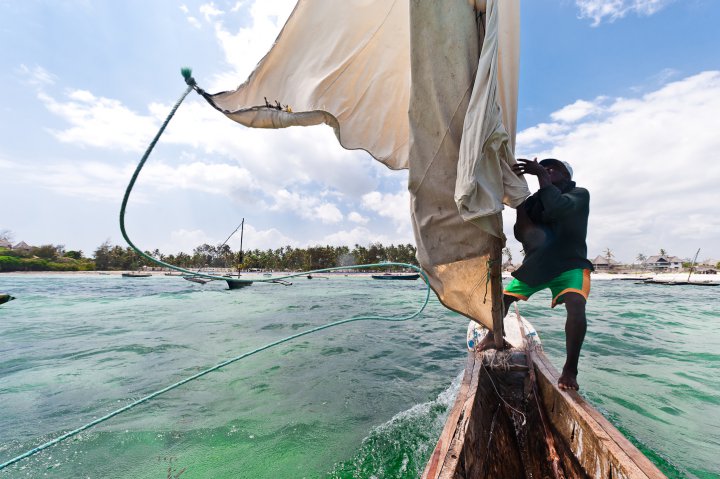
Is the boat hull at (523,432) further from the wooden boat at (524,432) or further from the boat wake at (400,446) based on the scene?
the boat wake at (400,446)

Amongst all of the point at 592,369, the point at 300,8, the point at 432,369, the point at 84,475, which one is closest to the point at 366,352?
the point at 432,369

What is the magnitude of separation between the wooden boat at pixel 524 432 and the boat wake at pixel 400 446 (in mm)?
537

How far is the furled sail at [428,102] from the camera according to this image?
1.91 meters

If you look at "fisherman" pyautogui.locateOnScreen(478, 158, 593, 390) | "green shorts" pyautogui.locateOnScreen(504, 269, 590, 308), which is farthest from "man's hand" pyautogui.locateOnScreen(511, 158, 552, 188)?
"green shorts" pyautogui.locateOnScreen(504, 269, 590, 308)

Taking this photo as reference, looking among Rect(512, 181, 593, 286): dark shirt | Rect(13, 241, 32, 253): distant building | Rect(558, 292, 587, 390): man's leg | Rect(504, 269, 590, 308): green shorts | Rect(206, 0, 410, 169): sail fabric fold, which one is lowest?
Rect(558, 292, 587, 390): man's leg

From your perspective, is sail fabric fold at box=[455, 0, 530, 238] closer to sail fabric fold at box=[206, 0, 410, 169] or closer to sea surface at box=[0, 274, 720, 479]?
sail fabric fold at box=[206, 0, 410, 169]

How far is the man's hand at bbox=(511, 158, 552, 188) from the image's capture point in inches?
90.4

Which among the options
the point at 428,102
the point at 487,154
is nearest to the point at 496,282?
the point at 487,154

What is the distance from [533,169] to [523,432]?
8.12ft

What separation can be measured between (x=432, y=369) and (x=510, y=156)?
16.2 ft

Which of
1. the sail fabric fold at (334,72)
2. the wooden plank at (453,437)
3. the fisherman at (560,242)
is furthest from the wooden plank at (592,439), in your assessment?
the sail fabric fold at (334,72)

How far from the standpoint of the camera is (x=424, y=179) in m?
2.13

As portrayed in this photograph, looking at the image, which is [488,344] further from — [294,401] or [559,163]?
[294,401]

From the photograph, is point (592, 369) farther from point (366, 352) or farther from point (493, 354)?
point (366, 352)
